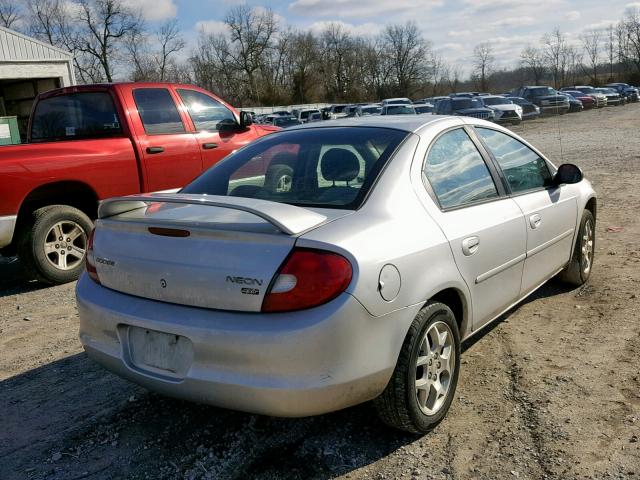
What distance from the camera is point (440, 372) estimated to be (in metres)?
2.98

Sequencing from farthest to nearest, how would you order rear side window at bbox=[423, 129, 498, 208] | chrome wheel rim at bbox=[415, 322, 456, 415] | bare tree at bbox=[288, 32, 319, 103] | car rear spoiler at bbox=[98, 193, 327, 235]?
bare tree at bbox=[288, 32, 319, 103] < rear side window at bbox=[423, 129, 498, 208] < chrome wheel rim at bbox=[415, 322, 456, 415] < car rear spoiler at bbox=[98, 193, 327, 235]

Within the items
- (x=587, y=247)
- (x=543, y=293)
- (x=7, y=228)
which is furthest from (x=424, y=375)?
(x=7, y=228)

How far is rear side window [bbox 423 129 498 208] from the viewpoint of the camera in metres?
3.20

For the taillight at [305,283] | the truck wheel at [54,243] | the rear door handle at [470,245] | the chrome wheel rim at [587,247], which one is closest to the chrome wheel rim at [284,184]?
the taillight at [305,283]

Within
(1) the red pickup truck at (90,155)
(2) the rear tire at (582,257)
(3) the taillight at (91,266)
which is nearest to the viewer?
(3) the taillight at (91,266)

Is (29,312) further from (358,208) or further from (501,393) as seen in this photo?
(501,393)

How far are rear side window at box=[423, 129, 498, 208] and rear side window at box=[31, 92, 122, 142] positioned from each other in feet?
14.0

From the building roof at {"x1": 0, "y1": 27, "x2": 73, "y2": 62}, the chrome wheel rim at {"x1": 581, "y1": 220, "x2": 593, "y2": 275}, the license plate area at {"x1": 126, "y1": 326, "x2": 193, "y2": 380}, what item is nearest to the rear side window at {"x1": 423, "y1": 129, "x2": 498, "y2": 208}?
the license plate area at {"x1": 126, "y1": 326, "x2": 193, "y2": 380}

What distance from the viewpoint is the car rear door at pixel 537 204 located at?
3.85 m

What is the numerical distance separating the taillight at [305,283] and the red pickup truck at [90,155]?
408cm

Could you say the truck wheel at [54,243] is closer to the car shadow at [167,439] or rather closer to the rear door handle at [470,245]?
the car shadow at [167,439]

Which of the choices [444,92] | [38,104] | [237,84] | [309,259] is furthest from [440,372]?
[444,92]

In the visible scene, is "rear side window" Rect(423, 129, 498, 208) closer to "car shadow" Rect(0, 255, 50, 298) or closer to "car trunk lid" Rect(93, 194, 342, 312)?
"car trunk lid" Rect(93, 194, 342, 312)

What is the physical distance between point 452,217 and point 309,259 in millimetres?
1057
